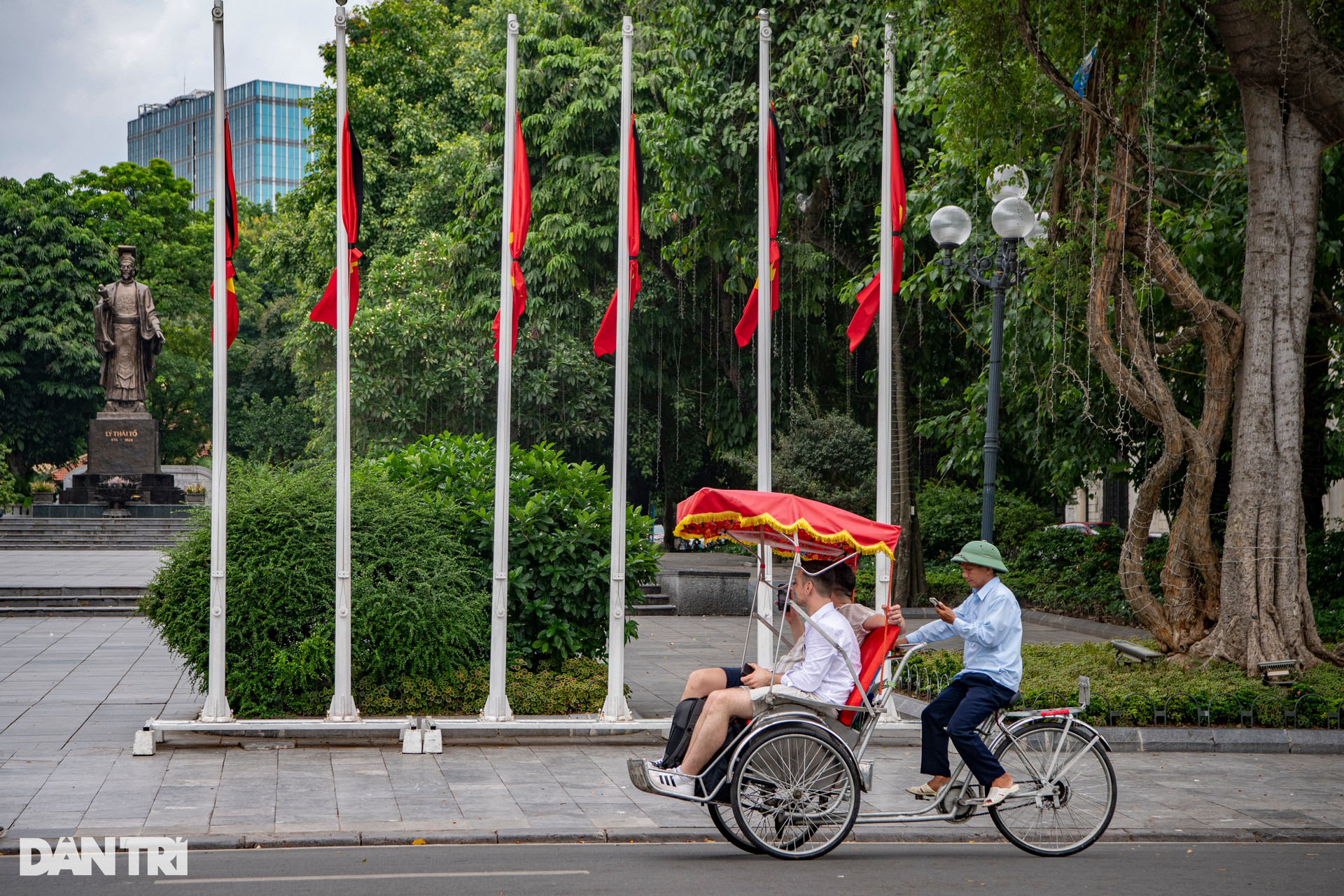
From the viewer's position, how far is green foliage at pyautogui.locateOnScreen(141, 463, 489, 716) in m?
10.5

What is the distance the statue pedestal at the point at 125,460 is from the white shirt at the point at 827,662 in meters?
33.6

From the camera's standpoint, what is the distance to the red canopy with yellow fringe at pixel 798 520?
294 inches

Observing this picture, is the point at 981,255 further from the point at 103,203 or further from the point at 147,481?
the point at 103,203

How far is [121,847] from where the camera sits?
23.0 ft

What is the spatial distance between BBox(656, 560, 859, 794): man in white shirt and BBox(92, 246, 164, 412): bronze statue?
34319 mm

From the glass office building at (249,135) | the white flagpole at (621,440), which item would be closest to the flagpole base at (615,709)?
the white flagpole at (621,440)

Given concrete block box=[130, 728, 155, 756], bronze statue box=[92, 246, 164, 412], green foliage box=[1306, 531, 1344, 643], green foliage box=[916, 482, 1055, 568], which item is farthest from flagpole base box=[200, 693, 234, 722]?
bronze statue box=[92, 246, 164, 412]

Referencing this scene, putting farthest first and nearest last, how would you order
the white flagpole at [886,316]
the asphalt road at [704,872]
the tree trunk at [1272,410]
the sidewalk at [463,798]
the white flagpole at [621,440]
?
the tree trunk at [1272,410] < the white flagpole at [886,316] < the white flagpole at [621,440] < the sidewalk at [463,798] < the asphalt road at [704,872]

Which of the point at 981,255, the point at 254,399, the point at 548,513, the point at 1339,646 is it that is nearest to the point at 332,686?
the point at 548,513

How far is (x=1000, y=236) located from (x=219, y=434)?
28.1 ft

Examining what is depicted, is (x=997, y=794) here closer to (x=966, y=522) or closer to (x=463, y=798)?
(x=463, y=798)

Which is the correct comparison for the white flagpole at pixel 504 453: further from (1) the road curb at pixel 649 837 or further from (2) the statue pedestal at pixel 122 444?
(2) the statue pedestal at pixel 122 444

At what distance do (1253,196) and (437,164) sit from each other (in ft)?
77.8

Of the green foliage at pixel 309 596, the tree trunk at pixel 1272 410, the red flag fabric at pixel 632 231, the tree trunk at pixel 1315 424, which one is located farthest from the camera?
the tree trunk at pixel 1315 424
